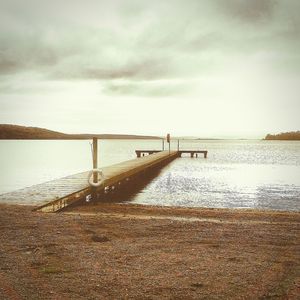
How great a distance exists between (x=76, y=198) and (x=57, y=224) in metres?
4.73

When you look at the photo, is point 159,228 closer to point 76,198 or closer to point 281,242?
point 281,242

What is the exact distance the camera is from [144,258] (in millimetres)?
5695

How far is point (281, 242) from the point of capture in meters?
6.95

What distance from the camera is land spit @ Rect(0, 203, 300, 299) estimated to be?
4508 millimetres

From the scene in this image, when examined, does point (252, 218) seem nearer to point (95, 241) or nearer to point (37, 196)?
point (95, 241)

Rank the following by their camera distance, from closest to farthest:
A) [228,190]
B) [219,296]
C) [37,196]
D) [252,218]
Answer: [219,296] < [252,218] < [37,196] < [228,190]

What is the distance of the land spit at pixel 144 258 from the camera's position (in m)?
4.51

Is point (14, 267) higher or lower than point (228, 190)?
higher

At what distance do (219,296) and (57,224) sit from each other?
4.44m

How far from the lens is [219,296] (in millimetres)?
4371

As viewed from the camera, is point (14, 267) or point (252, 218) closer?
point (14, 267)

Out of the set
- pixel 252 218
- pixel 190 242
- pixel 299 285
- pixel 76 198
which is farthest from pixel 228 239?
pixel 76 198

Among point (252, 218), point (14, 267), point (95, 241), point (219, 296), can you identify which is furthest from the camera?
point (252, 218)

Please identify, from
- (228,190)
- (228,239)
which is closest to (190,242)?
(228,239)
